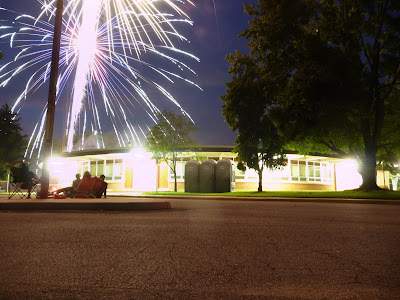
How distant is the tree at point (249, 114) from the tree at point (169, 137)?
228 inches

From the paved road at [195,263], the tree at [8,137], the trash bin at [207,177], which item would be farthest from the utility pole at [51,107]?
the tree at [8,137]

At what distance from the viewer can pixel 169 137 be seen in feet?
97.1

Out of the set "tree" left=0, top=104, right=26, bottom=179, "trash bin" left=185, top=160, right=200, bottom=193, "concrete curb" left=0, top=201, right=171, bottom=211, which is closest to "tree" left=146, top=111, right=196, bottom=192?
"trash bin" left=185, top=160, right=200, bottom=193

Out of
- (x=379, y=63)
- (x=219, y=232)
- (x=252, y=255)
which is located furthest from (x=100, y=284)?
(x=379, y=63)

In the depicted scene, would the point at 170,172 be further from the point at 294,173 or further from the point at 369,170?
the point at 369,170

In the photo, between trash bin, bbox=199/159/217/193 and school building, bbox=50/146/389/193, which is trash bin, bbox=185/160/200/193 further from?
school building, bbox=50/146/389/193

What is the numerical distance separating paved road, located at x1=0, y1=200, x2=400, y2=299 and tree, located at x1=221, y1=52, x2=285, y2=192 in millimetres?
19211

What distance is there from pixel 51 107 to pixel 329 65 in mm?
15179

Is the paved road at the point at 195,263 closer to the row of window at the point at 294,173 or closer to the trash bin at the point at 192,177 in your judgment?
the trash bin at the point at 192,177

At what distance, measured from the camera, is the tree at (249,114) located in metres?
24.1

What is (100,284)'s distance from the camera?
2.70 m

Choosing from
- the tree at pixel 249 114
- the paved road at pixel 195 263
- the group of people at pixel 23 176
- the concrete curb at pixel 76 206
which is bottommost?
the paved road at pixel 195 263

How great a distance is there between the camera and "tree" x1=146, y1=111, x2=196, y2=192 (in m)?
28.9

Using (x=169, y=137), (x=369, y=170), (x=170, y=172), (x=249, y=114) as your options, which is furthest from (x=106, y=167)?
(x=369, y=170)
